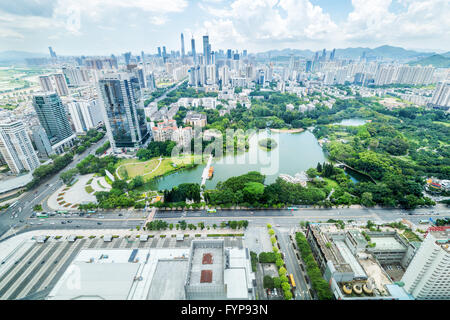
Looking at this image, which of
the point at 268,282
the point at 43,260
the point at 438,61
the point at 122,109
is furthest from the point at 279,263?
the point at 438,61

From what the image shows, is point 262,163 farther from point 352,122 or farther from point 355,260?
point 352,122

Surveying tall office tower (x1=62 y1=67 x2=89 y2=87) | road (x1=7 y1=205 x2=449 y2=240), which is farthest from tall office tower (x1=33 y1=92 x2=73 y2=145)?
tall office tower (x1=62 y1=67 x2=89 y2=87)

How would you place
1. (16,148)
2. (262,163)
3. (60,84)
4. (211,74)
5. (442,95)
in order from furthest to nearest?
(211,74) < (60,84) < (442,95) < (262,163) < (16,148)

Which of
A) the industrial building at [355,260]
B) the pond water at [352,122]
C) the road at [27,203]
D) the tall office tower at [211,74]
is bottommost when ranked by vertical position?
the pond water at [352,122]

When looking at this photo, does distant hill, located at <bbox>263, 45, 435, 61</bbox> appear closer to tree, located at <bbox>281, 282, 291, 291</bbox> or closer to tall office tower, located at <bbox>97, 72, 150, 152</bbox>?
tall office tower, located at <bbox>97, 72, 150, 152</bbox>

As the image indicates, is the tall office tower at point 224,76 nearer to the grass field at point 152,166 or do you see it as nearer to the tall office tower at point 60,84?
the tall office tower at point 60,84

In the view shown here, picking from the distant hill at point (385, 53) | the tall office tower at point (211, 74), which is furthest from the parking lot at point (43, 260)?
the distant hill at point (385, 53)
